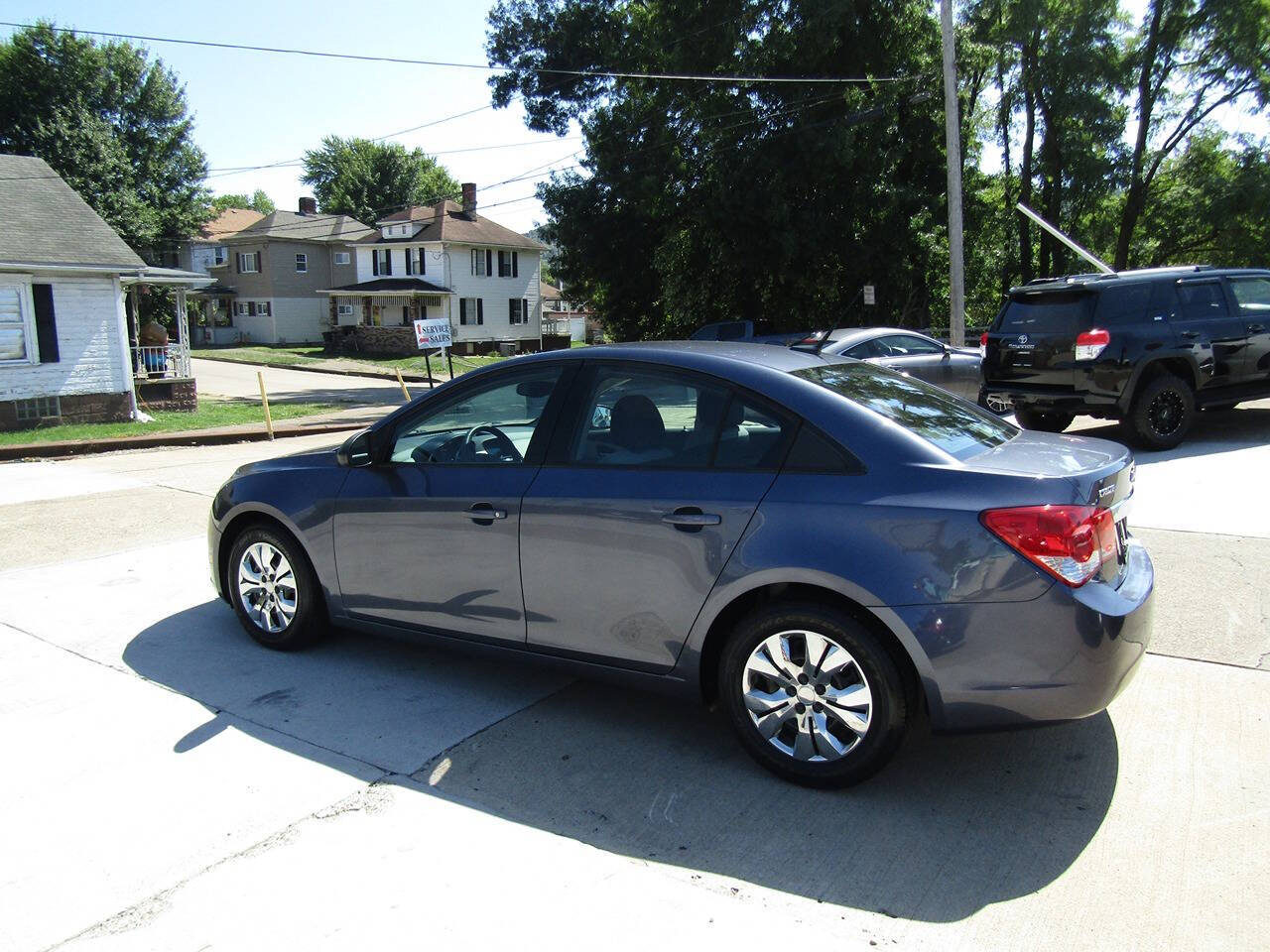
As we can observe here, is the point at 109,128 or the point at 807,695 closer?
the point at 807,695

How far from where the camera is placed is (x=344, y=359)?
43.7 meters

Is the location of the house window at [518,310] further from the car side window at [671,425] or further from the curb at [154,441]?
the car side window at [671,425]

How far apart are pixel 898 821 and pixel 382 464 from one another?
285 centimetres

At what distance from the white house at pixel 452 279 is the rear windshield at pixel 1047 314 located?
39.1 metres

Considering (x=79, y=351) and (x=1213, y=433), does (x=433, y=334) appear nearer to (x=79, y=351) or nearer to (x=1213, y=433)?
(x=79, y=351)

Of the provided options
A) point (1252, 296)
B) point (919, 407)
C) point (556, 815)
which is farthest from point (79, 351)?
point (1252, 296)

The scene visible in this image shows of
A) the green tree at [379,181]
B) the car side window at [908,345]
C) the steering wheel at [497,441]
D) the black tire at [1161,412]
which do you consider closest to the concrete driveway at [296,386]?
the car side window at [908,345]

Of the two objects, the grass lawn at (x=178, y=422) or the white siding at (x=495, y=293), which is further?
the white siding at (x=495, y=293)

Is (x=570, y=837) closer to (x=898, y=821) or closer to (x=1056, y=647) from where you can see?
(x=898, y=821)

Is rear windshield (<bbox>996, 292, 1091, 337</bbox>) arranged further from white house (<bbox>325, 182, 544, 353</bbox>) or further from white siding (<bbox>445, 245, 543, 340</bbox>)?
white siding (<bbox>445, 245, 543, 340</bbox>)

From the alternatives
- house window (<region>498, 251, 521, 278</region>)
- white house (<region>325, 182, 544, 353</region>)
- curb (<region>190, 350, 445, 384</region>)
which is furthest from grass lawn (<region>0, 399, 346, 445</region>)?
house window (<region>498, 251, 521, 278</region>)

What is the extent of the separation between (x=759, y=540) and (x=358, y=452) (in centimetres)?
227

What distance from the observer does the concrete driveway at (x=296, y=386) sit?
2559cm

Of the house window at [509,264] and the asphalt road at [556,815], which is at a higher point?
the house window at [509,264]
